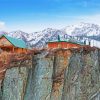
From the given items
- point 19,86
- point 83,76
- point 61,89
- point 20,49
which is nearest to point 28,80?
point 19,86

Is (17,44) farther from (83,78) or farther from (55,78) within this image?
(83,78)

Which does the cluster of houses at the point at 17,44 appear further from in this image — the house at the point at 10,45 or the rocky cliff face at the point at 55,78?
the rocky cliff face at the point at 55,78

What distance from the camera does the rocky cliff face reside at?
49.8 metres

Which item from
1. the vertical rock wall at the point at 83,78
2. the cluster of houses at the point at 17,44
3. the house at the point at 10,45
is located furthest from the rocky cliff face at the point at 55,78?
the house at the point at 10,45

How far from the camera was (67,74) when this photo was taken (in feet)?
167

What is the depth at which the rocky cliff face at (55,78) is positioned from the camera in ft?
164

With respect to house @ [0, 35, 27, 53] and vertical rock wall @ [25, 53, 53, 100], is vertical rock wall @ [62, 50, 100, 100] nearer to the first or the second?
vertical rock wall @ [25, 53, 53, 100]

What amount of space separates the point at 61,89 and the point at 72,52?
238 inches

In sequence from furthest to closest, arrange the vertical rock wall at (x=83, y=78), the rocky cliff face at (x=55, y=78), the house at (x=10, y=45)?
the house at (x=10, y=45) → the vertical rock wall at (x=83, y=78) → the rocky cliff face at (x=55, y=78)

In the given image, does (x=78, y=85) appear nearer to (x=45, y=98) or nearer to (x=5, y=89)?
(x=45, y=98)

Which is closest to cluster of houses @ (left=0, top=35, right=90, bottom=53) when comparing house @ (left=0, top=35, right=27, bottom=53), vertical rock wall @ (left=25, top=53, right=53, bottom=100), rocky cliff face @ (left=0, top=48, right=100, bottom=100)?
house @ (left=0, top=35, right=27, bottom=53)

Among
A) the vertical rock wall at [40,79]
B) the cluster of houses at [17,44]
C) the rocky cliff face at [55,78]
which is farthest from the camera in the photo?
the cluster of houses at [17,44]

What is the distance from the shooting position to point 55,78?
166ft

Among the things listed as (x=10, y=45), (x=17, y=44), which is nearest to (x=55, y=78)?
(x=10, y=45)
